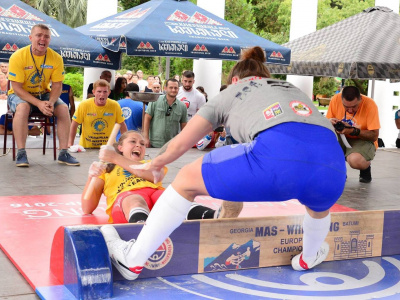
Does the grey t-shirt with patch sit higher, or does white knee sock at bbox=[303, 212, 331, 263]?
the grey t-shirt with patch

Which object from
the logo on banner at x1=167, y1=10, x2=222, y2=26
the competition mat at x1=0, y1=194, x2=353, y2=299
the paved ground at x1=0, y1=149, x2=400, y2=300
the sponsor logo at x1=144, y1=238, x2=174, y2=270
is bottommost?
the paved ground at x1=0, y1=149, x2=400, y2=300

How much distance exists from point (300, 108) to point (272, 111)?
165mm

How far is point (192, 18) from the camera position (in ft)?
34.8

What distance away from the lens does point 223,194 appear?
10.1 ft

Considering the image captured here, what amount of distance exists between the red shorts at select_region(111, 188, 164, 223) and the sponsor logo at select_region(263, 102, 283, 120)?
65.9 inches

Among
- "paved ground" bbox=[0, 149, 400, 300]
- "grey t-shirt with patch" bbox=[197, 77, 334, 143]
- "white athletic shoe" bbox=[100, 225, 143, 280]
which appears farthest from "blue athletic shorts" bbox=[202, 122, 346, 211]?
"paved ground" bbox=[0, 149, 400, 300]

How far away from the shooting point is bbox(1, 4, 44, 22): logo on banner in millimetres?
9000

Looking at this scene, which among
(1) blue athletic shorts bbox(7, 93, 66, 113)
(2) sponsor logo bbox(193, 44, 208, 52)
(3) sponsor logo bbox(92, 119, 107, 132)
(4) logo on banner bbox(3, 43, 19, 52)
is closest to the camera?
(1) blue athletic shorts bbox(7, 93, 66, 113)

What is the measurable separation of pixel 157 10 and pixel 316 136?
311 inches

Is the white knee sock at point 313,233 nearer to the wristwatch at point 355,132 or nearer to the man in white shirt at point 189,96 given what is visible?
the wristwatch at point 355,132

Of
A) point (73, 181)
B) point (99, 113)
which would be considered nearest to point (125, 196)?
point (73, 181)

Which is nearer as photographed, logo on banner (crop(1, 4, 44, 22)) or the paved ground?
the paved ground

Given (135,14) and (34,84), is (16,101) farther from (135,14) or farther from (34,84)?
(135,14)

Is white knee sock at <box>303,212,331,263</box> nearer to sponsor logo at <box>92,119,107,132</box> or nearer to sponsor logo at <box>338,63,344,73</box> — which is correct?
sponsor logo at <box>338,63,344,73</box>
